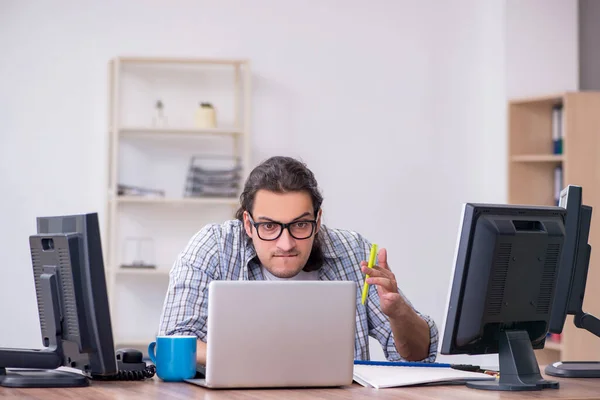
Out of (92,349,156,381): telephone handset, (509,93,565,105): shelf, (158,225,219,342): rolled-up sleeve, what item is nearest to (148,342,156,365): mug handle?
(92,349,156,381): telephone handset

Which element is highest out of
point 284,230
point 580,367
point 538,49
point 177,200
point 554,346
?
point 538,49

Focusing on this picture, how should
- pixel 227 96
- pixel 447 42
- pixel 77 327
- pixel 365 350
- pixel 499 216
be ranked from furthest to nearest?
pixel 447 42, pixel 227 96, pixel 365 350, pixel 499 216, pixel 77 327

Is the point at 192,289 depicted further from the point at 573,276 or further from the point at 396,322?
the point at 573,276

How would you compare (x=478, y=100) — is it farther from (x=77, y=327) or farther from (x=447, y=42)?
(x=77, y=327)

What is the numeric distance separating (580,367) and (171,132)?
266 centimetres

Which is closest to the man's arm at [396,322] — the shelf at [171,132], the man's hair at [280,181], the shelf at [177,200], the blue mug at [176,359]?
the man's hair at [280,181]

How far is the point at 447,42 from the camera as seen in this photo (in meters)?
5.02

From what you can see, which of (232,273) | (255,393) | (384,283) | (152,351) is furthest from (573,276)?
(152,351)

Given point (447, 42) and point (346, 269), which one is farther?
point (447, 42)

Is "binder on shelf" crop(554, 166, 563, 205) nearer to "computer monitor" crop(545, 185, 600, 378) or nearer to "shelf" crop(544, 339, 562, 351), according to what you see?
"shelf" crop(544, 339, 562, 351)

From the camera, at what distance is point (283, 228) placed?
245 cm

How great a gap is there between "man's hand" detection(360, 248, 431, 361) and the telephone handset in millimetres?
583

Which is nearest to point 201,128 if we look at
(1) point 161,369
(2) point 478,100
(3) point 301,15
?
(3) point 301,15

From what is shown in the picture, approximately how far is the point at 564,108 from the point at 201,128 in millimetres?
1889
